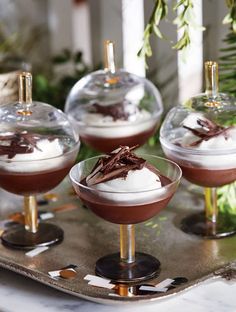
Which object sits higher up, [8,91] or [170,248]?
[8,91]

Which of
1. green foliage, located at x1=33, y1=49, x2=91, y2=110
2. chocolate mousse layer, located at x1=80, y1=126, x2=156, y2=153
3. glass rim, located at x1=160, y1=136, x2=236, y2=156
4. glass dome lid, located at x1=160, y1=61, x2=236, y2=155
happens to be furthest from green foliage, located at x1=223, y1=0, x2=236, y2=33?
green foliage, located at x1=33, y1=49, x2=91, y2=110

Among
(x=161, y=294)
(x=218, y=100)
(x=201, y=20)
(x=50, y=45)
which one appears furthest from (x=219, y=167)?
(x=50, y=45)

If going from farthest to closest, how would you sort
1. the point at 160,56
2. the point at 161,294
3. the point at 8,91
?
the point at 160,56 → the point at 8,91 → the point at 161,294

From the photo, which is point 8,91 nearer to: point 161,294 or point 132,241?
point 132,241

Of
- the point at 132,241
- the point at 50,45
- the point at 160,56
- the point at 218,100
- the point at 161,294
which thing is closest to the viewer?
the point at 161,294

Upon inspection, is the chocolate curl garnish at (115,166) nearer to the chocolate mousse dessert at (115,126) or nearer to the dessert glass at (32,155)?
the dessert glass at (32,155)

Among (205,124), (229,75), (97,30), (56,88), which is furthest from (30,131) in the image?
(97,30)

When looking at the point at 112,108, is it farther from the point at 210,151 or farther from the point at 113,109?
the point at 210,151
